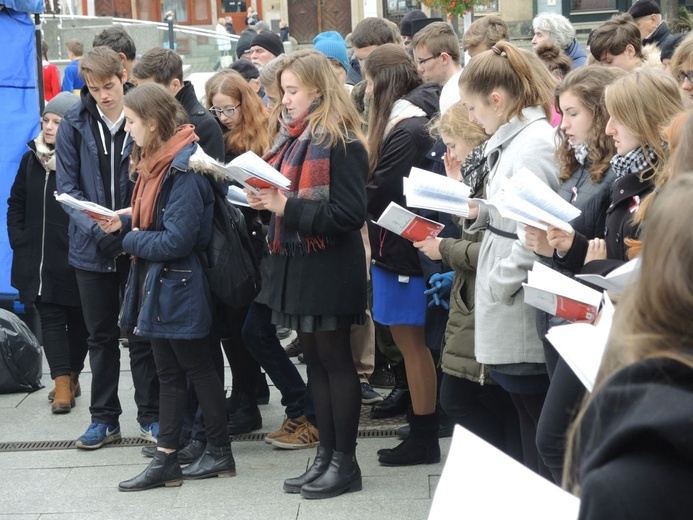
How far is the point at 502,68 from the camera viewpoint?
3877 mm

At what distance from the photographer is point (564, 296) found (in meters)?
2.97

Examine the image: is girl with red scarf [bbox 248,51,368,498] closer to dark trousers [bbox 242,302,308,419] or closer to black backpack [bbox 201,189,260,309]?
black backpack [bbox 201,189,260,309]

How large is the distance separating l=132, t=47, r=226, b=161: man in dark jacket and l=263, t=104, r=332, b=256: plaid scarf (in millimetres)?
901

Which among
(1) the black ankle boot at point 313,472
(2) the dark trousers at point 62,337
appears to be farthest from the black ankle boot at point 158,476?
(2) the dark trousers at point 62,337

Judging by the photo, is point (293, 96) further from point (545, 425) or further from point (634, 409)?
point (634, 409)

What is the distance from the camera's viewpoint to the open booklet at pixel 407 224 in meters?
4.04

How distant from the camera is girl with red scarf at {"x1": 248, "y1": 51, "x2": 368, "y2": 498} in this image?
439 centimetres

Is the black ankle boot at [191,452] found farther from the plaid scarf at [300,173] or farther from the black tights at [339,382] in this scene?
the plaid scarf at [300,173]

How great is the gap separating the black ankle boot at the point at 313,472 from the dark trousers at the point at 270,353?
0.77m

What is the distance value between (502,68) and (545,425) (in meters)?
1.45

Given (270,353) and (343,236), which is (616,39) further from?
(270,353)

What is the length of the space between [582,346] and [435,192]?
1.79 meters

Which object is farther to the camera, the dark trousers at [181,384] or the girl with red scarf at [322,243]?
the dark trousers at [181,384]

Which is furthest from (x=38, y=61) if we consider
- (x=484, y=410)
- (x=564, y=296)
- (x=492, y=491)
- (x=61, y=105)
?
(x=492, y=491)
